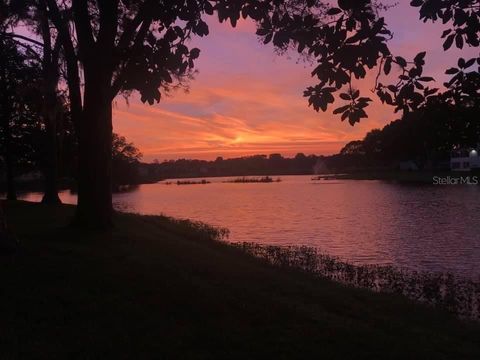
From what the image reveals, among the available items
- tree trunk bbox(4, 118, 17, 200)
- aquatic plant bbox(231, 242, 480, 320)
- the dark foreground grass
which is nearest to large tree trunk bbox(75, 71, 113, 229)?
the dark foreground grass

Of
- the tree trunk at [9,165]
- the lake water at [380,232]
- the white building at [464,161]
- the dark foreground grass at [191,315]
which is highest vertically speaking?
the white building at [464,161]

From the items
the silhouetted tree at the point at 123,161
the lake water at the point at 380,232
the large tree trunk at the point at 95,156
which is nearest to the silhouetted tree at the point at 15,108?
the large tree trunk at the point at 95,156

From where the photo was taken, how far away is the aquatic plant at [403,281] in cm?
1230

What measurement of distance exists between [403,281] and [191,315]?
8.51m

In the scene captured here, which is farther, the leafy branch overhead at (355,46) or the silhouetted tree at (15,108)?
the silhouetted tree at (15,108)

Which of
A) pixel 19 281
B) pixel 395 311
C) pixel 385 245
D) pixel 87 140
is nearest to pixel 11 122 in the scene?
pixel 87 140

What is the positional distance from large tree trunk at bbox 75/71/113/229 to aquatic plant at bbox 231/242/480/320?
580 cm

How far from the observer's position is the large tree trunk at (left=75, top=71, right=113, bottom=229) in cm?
1639

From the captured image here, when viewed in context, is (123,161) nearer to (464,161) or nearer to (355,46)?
(464,161)

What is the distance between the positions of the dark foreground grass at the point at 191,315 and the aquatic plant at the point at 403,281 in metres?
1.55

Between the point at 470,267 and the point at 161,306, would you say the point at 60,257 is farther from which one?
the point at 470,267

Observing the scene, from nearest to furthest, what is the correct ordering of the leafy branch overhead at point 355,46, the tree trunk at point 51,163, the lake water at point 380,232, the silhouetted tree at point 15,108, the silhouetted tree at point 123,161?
the leafy branch overhead at point 355,46 → the lake water at point 380,232 → the silhouetted tree at point 15,108 → the tree trunk at point 51,163 → the silhouetted tree at point 123,161

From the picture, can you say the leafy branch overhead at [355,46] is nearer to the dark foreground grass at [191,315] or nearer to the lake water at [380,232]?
the dark foreground grass at [191,315]

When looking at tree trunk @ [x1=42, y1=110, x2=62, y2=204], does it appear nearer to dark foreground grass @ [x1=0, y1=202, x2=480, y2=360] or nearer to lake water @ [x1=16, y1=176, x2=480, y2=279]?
lake water @ [x1=16, y1=176, x2=480, y2=279]
